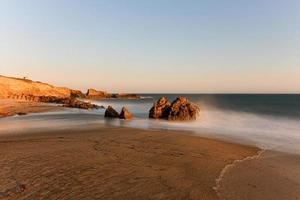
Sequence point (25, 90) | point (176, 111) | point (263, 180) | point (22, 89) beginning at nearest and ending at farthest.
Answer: point (263, 180) < point (176, 111) < point (22, 89) < point (25, 90)

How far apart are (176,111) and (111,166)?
2272 cm

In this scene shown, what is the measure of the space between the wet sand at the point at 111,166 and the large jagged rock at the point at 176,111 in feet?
49.0

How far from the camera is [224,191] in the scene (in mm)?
8859

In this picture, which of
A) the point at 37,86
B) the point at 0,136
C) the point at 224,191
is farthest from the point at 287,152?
the point at 37,86

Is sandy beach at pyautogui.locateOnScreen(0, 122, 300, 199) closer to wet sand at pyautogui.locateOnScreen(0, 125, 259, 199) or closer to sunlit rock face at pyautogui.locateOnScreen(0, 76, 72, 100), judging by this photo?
wet sand at pyautogui.locateOnScreen(0, 125, 259, 199)

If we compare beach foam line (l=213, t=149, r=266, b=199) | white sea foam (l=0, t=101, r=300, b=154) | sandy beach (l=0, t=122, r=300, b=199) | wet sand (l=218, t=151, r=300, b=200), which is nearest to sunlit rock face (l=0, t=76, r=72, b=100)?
white sea foam (l=0, t=101, r=300, b=154)

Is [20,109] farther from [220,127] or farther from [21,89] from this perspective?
[21,89]

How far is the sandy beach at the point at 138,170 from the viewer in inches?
335

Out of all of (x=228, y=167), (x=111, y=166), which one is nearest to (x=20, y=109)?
(x=111, y=166)

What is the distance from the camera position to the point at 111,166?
440 inches

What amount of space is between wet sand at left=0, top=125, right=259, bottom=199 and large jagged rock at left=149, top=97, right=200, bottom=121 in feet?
49.0

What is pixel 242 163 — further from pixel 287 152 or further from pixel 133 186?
pixel 133 186

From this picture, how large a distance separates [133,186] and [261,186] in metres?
4.43

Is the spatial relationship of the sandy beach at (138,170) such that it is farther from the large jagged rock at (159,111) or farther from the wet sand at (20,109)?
the wet sand at (20,109)
